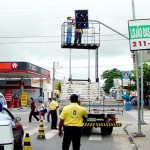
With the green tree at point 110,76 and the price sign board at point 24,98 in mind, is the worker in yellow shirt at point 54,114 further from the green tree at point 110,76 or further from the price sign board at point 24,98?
the green tree at point 110,76

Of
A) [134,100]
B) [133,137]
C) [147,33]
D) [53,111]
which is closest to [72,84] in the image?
[53,111]

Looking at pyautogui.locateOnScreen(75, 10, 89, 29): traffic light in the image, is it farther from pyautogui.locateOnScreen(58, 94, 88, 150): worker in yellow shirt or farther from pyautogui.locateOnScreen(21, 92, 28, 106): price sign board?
pyautogui.locateOnScreen(21, 92, 28, 106): price sign board

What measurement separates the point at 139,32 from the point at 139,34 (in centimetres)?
8

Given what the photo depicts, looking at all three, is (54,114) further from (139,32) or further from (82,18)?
(139,32)

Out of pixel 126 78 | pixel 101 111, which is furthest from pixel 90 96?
pixel 126 78

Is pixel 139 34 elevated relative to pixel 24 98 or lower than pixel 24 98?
elevated

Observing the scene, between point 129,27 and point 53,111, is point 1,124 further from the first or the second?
point 53,111

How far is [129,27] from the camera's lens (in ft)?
50.8

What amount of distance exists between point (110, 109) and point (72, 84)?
105 inches

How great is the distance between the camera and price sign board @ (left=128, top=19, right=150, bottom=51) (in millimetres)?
14797

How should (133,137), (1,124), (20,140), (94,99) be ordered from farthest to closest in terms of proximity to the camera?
(94,99) → (133,137) → (20,140) → (1,124)

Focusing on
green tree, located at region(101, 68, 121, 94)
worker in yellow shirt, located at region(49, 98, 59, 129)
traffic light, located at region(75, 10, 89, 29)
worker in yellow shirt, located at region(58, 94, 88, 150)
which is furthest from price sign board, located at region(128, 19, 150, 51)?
green tree, located at region(101, 68, 121, 94)

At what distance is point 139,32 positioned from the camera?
15.1m

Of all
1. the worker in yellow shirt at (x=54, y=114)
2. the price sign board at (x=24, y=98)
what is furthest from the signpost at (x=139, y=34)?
the price sign board at (x=24, y=98)
